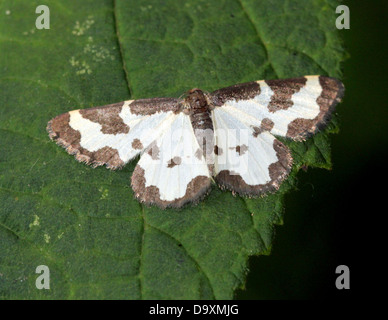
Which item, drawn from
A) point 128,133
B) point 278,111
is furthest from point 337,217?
point 128,133

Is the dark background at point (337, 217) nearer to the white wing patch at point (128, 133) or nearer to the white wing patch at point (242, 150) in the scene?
the white wing patch at point (242, 150)

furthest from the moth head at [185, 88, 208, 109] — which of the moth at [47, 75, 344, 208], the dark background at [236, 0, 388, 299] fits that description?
the dark background at [236, 0, 388, 299]

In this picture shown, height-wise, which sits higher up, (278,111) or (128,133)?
(278,111)

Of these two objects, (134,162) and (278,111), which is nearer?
(134,162)

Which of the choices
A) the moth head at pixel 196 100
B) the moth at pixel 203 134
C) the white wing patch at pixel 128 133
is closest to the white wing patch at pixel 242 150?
the moth at pixel 203 134

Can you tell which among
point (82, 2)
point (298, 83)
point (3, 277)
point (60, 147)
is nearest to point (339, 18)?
point (298, 83)

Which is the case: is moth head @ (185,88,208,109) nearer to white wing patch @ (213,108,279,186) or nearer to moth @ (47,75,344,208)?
moth @ (47,75,344,208)

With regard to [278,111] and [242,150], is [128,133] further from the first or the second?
[278,111]
